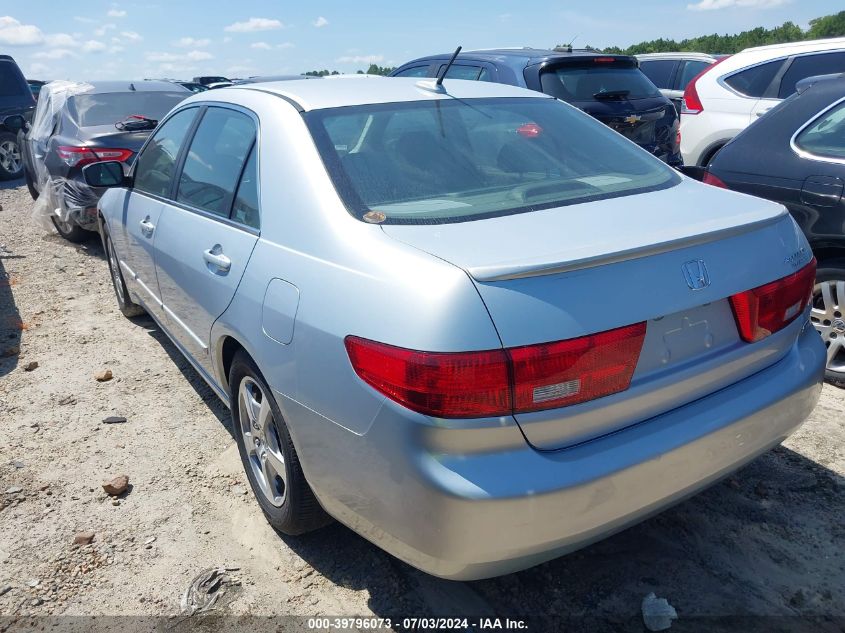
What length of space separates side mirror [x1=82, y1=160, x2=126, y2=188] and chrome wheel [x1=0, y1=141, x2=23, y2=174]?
34.5ft

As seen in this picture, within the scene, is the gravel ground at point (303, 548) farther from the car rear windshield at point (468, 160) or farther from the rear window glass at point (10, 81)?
the rear window glass at point (10, 81)

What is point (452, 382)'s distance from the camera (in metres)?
1.75

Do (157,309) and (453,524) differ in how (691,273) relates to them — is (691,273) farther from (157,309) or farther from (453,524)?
(157,309)

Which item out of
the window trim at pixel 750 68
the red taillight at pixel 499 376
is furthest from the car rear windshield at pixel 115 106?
the red taillight at pixel 499 376

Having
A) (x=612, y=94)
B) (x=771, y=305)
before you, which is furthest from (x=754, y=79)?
(x=771, y=305)

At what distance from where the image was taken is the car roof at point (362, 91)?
9.28 ft

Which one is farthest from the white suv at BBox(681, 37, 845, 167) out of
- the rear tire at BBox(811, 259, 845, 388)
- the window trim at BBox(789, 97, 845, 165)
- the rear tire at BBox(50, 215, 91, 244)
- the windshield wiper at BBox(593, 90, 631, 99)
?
the rear tire at BBox(50, 215, 91, 244)

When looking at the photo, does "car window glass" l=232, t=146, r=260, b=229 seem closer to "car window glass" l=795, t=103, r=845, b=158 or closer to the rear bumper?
the rear bumper

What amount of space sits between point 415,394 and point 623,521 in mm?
745

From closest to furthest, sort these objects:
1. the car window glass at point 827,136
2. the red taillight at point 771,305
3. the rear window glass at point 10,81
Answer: the red taillight at point 771,305, the car window glass at point 827,136, the rear window glass at point 10,81

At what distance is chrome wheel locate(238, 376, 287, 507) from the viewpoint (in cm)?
262

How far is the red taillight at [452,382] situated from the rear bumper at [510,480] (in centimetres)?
6

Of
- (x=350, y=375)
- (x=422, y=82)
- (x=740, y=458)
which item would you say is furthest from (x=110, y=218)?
(x=740, y=458)

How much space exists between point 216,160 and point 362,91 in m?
0.73
